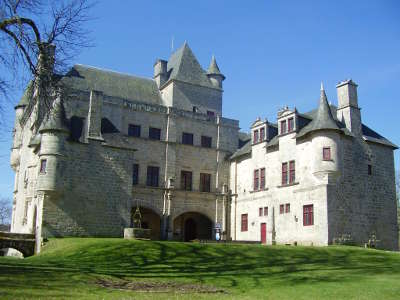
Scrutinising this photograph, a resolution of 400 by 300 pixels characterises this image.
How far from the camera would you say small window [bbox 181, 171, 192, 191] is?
37.8 m

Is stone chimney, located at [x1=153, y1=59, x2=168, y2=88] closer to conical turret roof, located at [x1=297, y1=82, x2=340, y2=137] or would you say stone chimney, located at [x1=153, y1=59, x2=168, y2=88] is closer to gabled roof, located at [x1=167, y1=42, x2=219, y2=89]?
gabled roof, located at [x1=167, y1=42, x2=219, y2=89]

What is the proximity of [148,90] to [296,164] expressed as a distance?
55.5ft

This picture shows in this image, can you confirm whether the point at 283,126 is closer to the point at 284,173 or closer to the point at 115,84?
the point at 284,173

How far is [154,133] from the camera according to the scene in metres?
37.4

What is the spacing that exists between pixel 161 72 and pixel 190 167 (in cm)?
1066

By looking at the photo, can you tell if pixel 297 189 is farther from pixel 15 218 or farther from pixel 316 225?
pixel 15 218

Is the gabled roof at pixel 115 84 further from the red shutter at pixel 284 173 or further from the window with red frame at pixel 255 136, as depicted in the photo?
the red shutter at pixel 284 173

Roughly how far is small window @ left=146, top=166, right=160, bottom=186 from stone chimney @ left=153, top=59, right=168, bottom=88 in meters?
9.97

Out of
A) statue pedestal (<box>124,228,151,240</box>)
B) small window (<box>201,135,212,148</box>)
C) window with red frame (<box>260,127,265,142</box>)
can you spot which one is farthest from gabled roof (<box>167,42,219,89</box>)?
statue pedestal (<box>124,228,151,240</box>)

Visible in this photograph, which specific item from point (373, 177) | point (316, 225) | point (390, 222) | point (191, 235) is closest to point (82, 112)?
point (191, 235)

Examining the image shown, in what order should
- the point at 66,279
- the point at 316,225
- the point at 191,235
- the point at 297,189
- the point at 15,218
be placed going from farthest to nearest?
the point at 191,235 < the point at 15,218 < the point at 297,189 < the point at 316,225 < the point at 66,279

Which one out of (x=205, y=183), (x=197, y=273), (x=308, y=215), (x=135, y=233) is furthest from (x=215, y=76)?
(x=197, y=273)

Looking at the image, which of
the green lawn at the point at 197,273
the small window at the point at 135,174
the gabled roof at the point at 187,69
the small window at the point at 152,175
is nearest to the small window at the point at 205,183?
the small window at the point at 152,175

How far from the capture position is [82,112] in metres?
32.8
